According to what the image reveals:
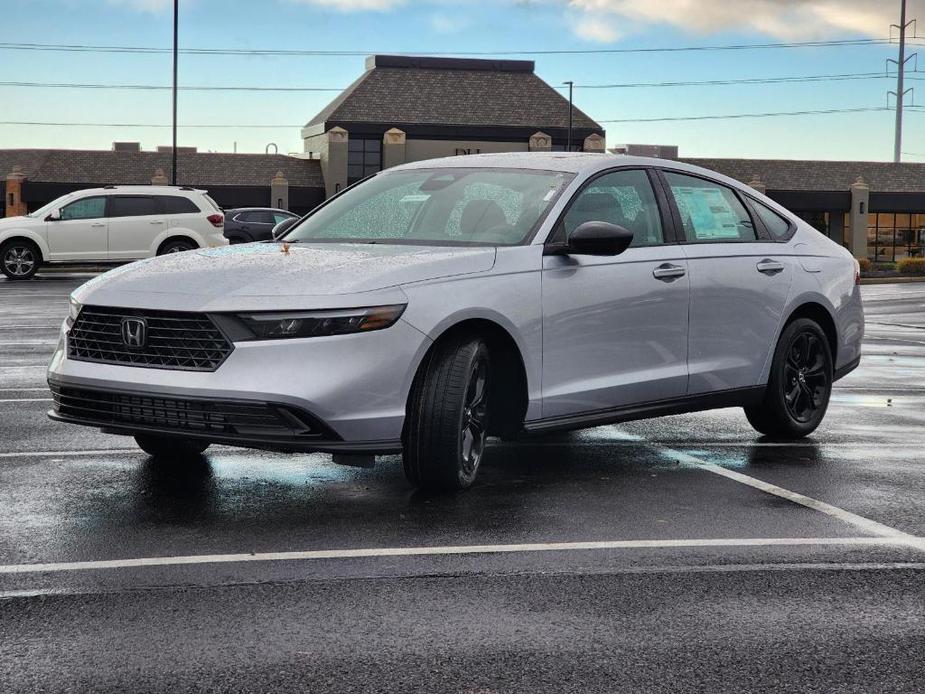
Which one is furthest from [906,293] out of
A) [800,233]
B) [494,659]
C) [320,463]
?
[494,659]

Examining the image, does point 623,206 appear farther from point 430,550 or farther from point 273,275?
point 430,550

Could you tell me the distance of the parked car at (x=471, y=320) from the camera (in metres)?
6.14

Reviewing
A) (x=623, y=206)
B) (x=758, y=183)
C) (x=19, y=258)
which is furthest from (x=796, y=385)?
(x=758, y=183)

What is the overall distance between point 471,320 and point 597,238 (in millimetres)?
847

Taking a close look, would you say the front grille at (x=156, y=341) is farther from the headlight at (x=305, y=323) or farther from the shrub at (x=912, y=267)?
the shrub at (x=912, y=267)

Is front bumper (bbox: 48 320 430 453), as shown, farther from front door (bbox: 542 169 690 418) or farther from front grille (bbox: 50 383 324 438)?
front door (bbox: 542 169 690 418)

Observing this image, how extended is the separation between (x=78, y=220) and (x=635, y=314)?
24368 millimetres

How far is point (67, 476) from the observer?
290 inches

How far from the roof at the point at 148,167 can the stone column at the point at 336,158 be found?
1175mm

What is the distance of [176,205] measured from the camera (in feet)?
97.0

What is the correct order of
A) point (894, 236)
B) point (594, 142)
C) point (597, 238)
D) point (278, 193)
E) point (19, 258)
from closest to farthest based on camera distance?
point (597, 238) < point (19, 258) < point (278, 193) < point (594, 142) < point (894, 236)

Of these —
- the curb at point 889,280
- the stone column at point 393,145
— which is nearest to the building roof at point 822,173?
the stone column at point 393,145

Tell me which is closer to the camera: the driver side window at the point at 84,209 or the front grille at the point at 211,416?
the front grille at the point at 211,416

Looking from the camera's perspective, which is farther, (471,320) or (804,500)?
(804,500)
